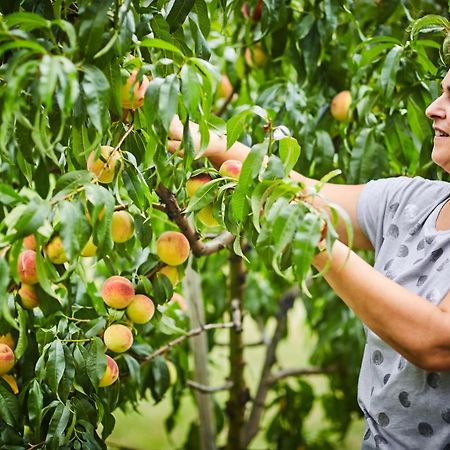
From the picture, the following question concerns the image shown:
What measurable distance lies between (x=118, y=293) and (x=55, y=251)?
0.24m

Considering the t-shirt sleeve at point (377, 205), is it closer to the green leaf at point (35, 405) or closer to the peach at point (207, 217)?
the peach at point (207, 217)

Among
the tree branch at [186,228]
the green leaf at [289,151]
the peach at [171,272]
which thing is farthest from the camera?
the peach at [171,272]

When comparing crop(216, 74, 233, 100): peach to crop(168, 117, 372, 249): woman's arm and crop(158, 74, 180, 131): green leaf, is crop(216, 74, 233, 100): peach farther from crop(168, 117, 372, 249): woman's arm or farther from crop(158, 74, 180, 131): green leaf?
crop(158, 74, 180, 131): green leaf

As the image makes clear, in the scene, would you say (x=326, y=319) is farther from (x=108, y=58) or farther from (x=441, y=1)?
(x=108, y=58)

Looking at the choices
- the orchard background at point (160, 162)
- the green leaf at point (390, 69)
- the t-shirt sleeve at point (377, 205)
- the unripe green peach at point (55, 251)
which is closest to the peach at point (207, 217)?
the orchard background at point (160, 162)

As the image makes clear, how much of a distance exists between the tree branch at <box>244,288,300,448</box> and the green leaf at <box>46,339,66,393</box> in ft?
3.33

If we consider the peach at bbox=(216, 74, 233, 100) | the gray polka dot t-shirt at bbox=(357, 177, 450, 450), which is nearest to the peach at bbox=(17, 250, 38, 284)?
the gray polka dot t-shirt at bbox=(357, 177, 450, 450)

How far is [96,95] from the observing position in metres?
0.78

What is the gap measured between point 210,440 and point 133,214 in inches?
36.5

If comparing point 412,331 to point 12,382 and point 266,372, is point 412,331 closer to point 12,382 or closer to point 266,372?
point 12,382

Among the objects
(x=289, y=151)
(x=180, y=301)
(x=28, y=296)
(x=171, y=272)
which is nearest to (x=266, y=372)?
(x=180, y=301)

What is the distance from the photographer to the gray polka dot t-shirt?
1064 mm

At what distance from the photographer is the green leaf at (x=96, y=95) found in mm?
779

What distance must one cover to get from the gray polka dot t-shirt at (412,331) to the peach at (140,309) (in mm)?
356
